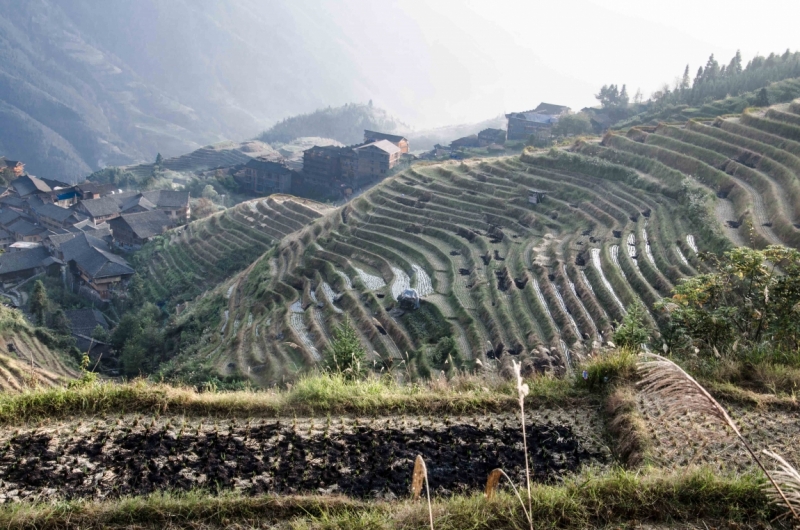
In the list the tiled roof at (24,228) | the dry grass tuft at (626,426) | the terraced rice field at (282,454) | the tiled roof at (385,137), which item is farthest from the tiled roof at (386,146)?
the terraced rice field at (282,454)

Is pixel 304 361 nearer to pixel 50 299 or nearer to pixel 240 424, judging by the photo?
pixel 240 424

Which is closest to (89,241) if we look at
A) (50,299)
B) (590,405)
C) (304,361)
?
(50,299)

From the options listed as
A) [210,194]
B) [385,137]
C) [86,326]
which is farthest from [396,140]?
[86,326]

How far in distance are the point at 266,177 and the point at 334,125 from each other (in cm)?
5558

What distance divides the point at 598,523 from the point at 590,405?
7.54ft

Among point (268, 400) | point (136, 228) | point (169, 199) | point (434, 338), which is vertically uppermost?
point (169, 199)

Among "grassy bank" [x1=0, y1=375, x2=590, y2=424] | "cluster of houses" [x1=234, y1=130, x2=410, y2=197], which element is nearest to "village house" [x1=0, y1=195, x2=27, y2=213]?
"cluster of houses" [x1=234, y1=130, x2=410, y2=197]

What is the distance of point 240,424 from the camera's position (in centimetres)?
582

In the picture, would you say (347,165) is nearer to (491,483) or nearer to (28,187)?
(28,187)

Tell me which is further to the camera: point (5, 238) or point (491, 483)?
point (5, 238)

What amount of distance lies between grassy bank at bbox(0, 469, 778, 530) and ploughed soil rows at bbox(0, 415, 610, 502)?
41 cm

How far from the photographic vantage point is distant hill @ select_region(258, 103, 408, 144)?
10469cm

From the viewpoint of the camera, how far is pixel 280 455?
534 cm

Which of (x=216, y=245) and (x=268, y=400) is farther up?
(x=268, y=400)
